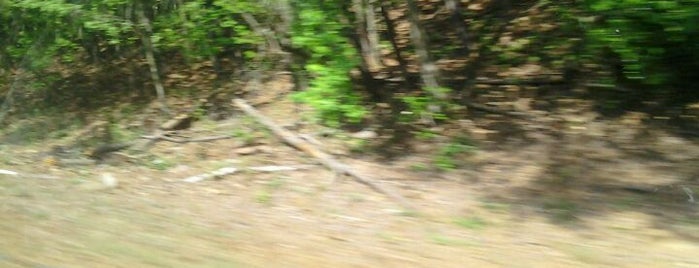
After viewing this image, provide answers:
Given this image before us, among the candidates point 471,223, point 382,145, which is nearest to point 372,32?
point 382,145

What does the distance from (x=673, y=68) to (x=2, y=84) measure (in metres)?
16.1

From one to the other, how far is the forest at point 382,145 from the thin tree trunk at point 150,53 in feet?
0.19

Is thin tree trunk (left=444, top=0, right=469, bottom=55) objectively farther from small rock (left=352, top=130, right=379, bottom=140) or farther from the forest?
small rock (left=352, top=130, right=379, bottom=140)

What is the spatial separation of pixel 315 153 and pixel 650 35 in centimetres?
486

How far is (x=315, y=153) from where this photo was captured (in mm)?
10828

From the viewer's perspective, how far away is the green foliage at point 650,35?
7.19 m

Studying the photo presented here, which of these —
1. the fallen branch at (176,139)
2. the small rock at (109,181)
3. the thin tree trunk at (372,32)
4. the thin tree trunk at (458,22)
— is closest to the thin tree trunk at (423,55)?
the thin tree trunk at (372,32)

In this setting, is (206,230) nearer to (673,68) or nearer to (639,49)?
(639,49)

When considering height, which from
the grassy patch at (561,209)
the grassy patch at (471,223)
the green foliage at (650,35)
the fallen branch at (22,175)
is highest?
the green foliage at (650,35)

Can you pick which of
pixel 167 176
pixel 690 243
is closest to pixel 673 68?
pixel 690 243

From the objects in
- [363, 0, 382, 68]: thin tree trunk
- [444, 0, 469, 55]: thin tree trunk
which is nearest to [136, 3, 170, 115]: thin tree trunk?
[363, 0, 382, 68]: thin tree trunk

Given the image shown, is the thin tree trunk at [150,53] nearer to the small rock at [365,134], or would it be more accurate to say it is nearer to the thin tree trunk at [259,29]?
the thin tree trunk at [259,29]

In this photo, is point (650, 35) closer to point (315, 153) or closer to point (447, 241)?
point (447, 241)

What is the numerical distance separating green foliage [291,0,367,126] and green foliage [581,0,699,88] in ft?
10.2
